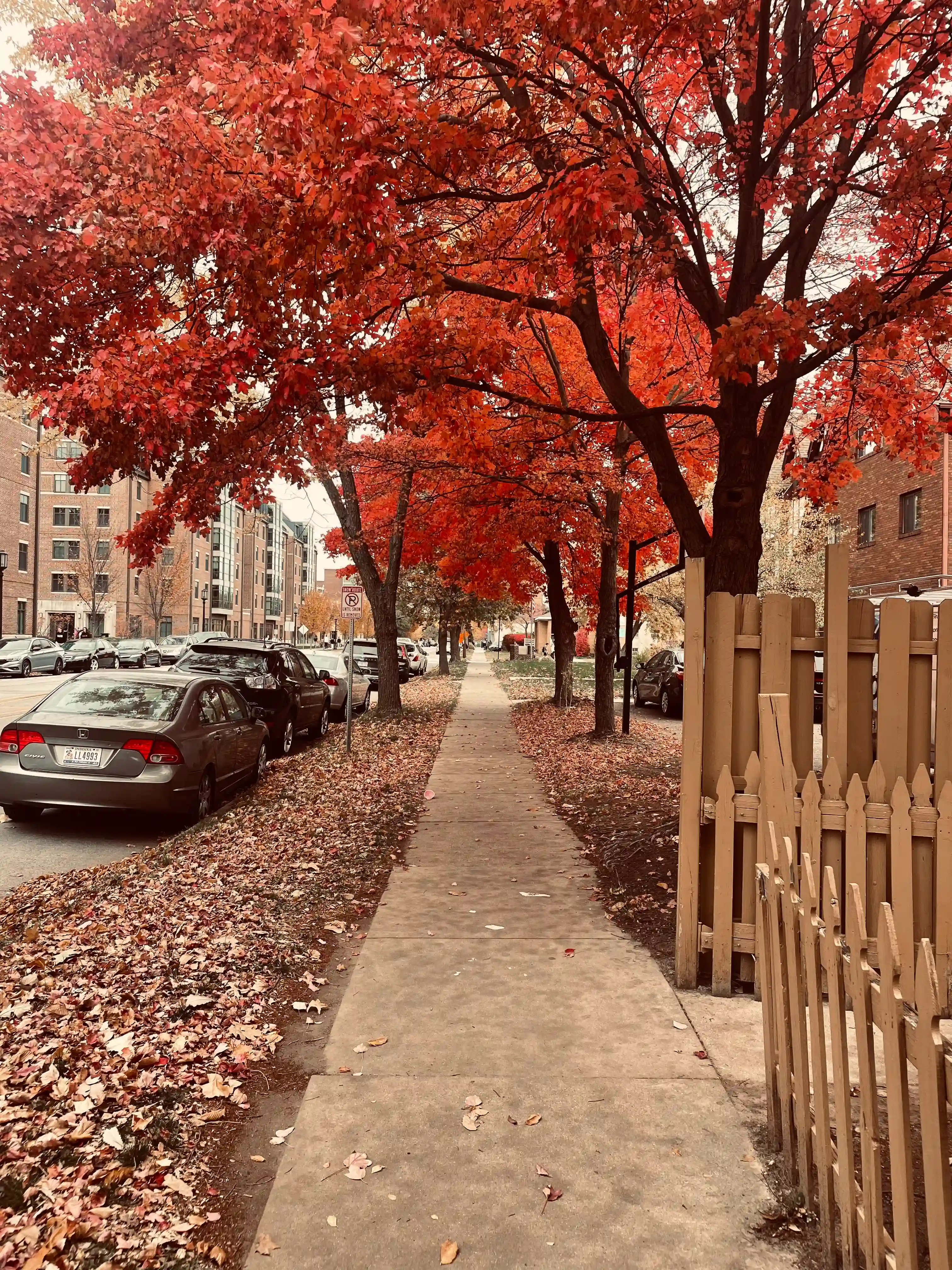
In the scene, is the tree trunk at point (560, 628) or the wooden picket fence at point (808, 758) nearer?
the wooden picket fence at point (808, 758)

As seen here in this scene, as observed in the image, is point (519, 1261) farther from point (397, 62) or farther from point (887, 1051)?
point (397, 62)

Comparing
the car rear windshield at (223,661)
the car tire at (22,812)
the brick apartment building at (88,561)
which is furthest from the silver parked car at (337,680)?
the brick apartment building at (88,561)

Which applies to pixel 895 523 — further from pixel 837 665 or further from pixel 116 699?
pixel 837 665

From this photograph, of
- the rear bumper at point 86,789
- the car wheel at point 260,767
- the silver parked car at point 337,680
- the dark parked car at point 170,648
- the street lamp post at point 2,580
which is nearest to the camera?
the rear bumper at point 86,789

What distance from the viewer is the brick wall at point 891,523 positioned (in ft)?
80.7

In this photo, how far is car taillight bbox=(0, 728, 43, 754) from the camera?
8633 mm

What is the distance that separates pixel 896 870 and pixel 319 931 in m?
3.22

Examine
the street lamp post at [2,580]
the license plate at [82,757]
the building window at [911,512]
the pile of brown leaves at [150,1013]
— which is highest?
the building window at [911,512]

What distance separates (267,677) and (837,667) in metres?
11.3

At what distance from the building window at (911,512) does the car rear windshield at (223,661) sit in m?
18.6

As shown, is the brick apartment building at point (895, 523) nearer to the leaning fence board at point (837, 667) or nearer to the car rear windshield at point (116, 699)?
the car rear windshield at point (116, 699)

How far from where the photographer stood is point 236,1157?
3.26 meters

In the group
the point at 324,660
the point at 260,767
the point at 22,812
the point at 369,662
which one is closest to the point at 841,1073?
the point at 22,812

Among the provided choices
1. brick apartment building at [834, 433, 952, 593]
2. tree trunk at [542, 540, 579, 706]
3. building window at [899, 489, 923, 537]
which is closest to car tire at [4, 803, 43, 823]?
tree trunk at [542, 540, 579, 706]
